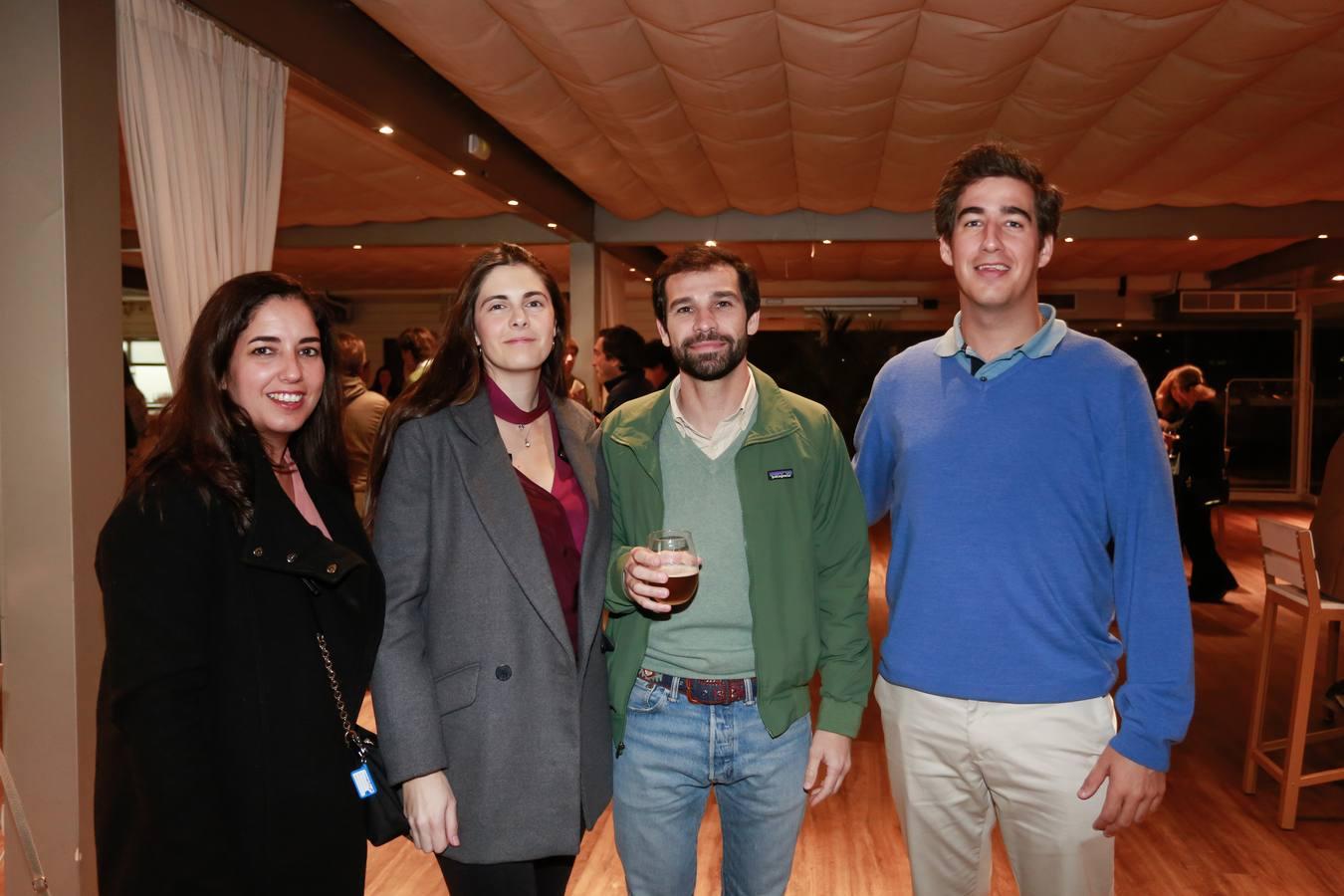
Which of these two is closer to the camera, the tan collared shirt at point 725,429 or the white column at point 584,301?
the tan collared shirt at point 725,429

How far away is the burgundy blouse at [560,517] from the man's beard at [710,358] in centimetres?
32

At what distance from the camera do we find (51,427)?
243 centimetres

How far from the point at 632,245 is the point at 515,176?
3.24 meters

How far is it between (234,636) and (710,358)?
40.9 inches

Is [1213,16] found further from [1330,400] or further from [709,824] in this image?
[1330,400]

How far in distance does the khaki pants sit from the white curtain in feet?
8.16

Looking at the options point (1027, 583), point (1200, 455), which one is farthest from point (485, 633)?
point (1200, 455)

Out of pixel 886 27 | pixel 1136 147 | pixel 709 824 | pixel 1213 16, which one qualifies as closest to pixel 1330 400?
pixel 1136 147

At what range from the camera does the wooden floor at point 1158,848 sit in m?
2.98

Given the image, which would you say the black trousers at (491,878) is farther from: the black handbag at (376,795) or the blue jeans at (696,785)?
the blue jeans at (696,785)

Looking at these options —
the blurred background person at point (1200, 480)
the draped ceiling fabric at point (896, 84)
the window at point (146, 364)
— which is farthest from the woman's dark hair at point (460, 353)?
the window at point (146, 364)

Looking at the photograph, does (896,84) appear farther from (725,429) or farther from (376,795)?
(376,795)

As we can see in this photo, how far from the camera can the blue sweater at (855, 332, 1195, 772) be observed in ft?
5.56

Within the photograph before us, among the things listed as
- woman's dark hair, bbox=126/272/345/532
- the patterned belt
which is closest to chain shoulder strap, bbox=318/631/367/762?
woman's dark hair, bbox=126/272/345/532
